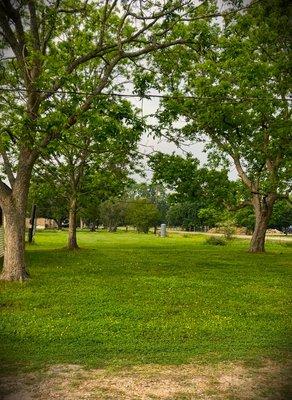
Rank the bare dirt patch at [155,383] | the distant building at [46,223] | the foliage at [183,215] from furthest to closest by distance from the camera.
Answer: the foliage at [183,215] < the distant building at [46,223] < the bare dirt patch at [155,383]

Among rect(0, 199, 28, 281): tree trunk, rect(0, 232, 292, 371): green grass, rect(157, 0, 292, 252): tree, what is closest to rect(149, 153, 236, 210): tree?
rect(157, 0, 292, 252): tree

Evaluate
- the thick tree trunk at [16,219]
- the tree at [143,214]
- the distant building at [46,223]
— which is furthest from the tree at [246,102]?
the distant building at [46,223]

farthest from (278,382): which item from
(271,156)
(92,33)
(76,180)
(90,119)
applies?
(76,180)

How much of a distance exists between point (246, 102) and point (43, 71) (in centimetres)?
1318

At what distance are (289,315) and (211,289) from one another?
4.35 m

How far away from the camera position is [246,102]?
26.1 metres

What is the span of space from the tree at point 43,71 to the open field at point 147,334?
3463 mm

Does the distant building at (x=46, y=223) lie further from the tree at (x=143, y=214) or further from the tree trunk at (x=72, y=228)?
the tree trunk at (x=72, y=228)

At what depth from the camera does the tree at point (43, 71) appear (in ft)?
51.1

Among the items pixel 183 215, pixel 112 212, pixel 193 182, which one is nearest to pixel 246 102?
pixel 193 182

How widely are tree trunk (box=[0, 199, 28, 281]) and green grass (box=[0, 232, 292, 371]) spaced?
876 millimetres

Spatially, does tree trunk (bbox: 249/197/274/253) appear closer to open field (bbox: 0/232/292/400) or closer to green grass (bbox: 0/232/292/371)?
green grass (bbox: 0/232/292/371)

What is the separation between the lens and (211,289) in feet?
56.1

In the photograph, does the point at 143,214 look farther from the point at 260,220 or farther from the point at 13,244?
the point at 13,244
